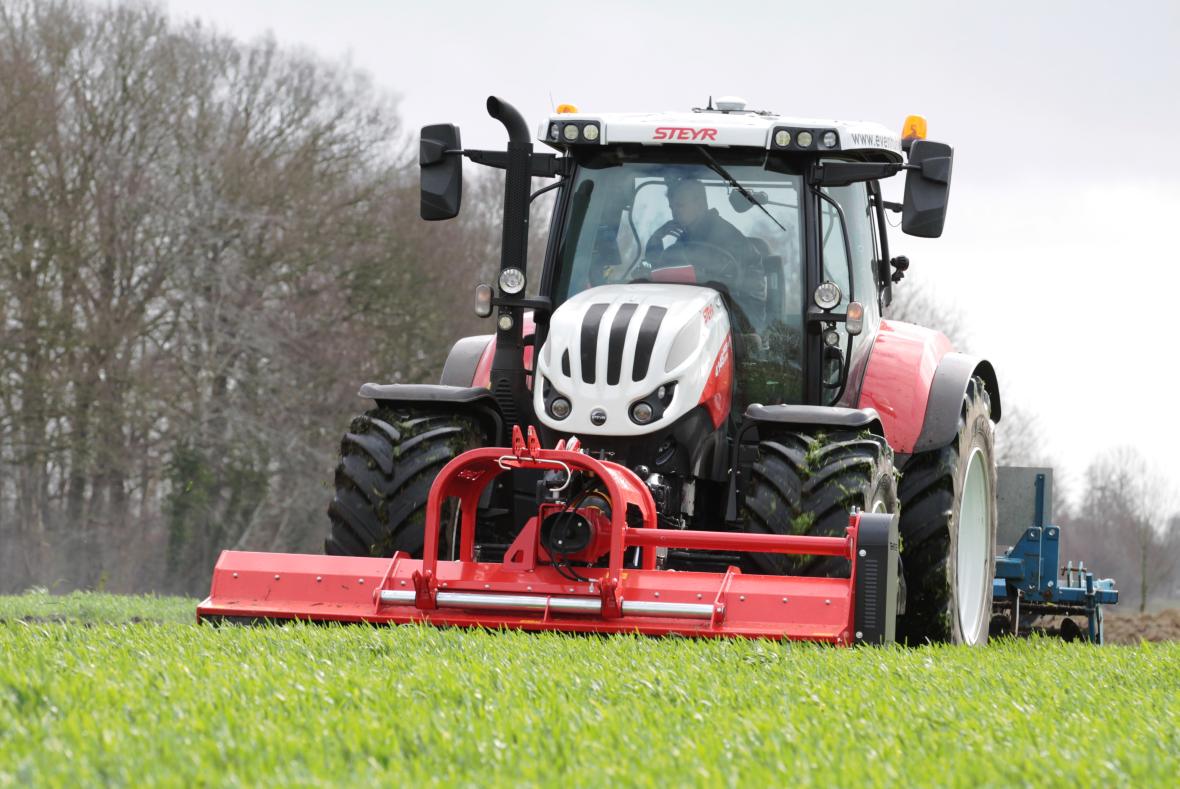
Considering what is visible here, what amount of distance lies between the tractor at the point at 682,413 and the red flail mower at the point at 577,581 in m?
0.01

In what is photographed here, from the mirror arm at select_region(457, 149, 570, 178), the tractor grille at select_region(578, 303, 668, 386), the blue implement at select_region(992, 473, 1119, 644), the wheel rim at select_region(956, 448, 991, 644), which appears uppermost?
the mirror arm at select_region(457, 149, 570, 178)

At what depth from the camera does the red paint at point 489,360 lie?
27.4ft

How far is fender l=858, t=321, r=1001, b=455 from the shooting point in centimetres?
805

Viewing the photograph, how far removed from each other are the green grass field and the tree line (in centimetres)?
1916

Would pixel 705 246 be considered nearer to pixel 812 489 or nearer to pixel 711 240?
pixel 711 240

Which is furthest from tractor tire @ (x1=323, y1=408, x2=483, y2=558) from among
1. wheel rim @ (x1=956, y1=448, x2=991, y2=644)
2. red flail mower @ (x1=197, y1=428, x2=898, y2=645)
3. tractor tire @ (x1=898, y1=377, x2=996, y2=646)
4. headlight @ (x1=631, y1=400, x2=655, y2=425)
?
wheel rim @ (x1=956, y1=448, x2=991, y2=644)

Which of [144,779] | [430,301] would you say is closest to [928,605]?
[144,779]

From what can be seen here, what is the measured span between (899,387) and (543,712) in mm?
4206

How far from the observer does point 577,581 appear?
22.1 ft

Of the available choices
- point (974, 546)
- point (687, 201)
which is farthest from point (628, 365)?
point (974, 546)

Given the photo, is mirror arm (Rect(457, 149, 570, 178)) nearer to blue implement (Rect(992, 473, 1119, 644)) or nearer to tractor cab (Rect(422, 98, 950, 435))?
tractor cab (Rect(422, 98, 950, 435))

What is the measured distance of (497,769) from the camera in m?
3.68

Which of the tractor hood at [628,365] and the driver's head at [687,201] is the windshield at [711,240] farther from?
the tractor hood at [628,365]

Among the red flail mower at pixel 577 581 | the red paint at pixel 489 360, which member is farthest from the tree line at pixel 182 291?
the red flail mower at pixel 577 581
